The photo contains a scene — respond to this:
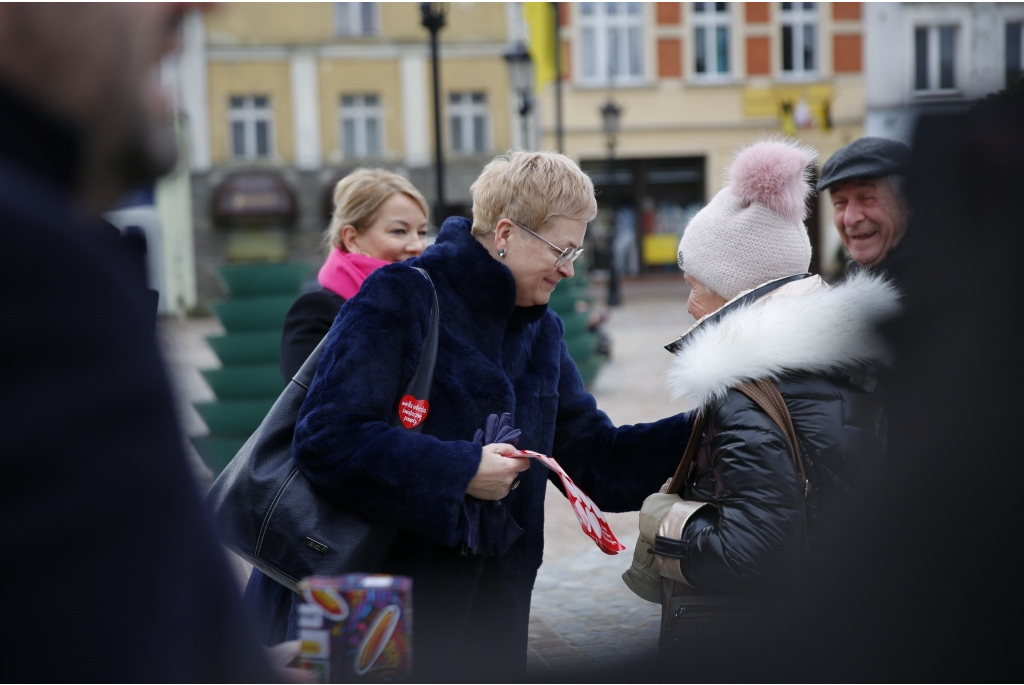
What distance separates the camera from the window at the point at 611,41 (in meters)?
27.2

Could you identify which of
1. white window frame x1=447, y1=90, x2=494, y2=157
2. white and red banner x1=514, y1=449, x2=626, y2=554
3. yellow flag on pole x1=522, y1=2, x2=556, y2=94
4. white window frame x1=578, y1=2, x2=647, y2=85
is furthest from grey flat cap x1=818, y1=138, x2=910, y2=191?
white window frame x1=447, y1=90, x2=494, y2=157

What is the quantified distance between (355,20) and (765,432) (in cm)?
2757

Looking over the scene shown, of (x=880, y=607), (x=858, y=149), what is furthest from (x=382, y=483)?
(x=858, y=149)

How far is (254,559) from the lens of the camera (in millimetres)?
2342

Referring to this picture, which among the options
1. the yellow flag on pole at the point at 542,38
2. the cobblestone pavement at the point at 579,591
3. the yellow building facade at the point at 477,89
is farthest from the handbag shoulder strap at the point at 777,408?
the yellow building facade at the point at 477,89

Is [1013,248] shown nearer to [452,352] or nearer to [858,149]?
[452,352]

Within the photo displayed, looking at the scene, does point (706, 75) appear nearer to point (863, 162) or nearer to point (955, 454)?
point (863, 162)

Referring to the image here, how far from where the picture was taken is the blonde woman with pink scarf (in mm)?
3566

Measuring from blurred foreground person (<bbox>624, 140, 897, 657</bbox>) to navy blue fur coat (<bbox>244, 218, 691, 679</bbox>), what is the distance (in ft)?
1.09

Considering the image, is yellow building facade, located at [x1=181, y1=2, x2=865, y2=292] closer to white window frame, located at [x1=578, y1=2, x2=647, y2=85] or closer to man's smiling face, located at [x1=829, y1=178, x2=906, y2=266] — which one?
white window frame, located at [x1=578, y1=2, x2=647, y2=85]

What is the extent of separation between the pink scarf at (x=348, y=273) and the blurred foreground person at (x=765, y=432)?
1522 millimetres

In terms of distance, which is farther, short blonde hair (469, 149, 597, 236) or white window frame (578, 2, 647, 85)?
white window frame (578, 2, 647, 85)

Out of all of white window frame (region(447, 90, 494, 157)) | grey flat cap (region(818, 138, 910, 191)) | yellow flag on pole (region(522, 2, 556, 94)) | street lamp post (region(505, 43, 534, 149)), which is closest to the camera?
grey flat cap (region(818, 138, 910, 191))

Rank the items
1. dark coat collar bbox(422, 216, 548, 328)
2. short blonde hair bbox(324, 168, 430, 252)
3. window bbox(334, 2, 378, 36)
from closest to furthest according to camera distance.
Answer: dark coat collar bbox(422, 216, 548, 328), short blonde hair bbox(324, 168, 430, 252), window bbox(334, 2, 378, 36)
